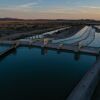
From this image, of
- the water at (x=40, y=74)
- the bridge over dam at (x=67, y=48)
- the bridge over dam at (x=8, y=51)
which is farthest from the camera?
the bridge over dam at (x=67, y=48)

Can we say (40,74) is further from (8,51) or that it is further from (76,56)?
(8,51)

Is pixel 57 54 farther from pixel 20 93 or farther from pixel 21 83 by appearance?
pixel 20 93

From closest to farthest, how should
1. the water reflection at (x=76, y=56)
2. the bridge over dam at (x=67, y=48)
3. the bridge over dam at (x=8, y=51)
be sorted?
the water reflection at (x=76, y=56) < the bridge over dam at (x=8, y=51) < the bridge over dam at (x=67, y=48)

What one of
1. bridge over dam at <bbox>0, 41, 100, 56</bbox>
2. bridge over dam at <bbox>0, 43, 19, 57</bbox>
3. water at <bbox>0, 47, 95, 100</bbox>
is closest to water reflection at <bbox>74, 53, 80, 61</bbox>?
water at <bbox>0, 47, 95, 100</bbox>

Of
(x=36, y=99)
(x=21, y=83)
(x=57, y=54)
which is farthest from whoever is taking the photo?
(x=57, y=54)

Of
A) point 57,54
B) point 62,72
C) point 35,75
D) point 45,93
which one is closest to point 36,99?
point 45,93

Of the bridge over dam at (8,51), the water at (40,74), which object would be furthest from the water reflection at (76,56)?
the bridge over dam at (8,51)

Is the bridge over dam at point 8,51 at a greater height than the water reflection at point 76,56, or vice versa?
the bridge over dam at point 8,51

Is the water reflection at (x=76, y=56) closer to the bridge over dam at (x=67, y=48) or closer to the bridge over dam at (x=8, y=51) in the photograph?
the bridge over dam at (x=67, y=48)
